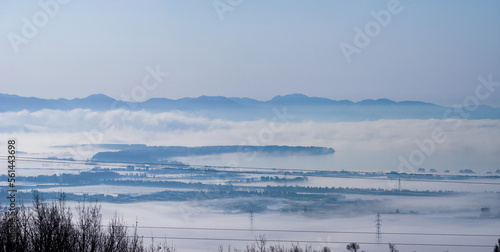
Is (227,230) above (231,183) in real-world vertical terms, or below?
below

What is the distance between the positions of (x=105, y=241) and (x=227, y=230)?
337 ft

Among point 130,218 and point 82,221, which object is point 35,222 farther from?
point 130,218

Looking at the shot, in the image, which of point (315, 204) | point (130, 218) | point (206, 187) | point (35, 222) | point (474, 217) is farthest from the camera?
point (206, 187)

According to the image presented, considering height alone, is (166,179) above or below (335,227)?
above

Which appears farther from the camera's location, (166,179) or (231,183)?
(231,183)

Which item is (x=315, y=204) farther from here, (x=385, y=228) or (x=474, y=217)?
(x=474, y=217)

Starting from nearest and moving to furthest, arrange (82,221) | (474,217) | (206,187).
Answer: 1. (82,221)
2. (474,217)
3. (206,187)

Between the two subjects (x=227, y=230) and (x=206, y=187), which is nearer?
(x=227, y=230)

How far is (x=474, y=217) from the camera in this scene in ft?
465

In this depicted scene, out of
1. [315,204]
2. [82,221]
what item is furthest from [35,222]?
[315,204]

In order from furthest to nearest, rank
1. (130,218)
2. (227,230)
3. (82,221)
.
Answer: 1. (227,230)
2. (130,218)
3. (82,221)

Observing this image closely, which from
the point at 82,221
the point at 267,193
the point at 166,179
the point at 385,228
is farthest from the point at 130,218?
the point at 82,221

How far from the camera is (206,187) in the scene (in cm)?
16525

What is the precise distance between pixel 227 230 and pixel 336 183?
26.0 metres
